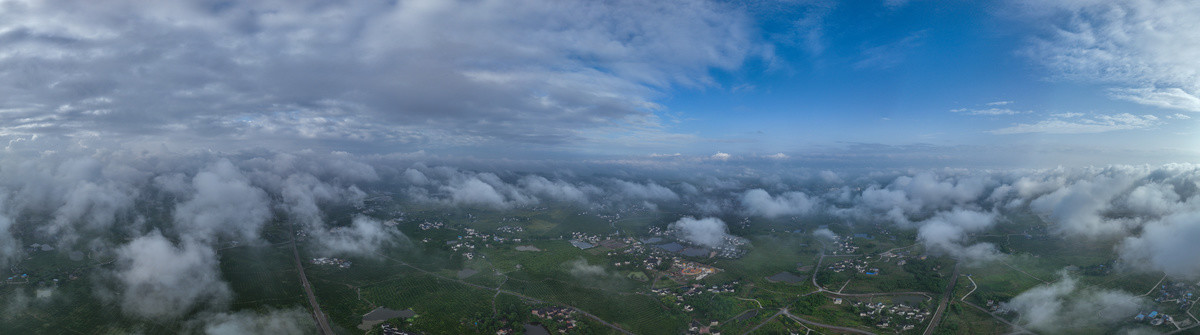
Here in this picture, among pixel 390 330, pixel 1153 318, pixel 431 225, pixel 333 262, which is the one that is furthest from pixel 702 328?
pixel 431 225

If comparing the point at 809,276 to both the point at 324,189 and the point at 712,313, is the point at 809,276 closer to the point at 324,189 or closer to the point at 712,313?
the point at 712,313

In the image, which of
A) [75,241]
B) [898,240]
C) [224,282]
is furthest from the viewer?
[898,240]

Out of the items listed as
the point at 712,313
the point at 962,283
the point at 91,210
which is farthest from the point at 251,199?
the point at 962,283

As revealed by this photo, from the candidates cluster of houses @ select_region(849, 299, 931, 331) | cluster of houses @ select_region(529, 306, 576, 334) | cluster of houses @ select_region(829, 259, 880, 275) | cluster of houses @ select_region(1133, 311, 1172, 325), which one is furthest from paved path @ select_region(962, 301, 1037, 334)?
cluster of houses @ select_region(529, 306, 576, 334)

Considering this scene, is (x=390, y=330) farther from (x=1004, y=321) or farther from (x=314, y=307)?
(x=1004, y=321)

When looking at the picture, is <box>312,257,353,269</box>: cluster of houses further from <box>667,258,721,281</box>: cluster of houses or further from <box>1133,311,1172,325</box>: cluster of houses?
<box>1133,311,1172,325</box>: cluster of houses

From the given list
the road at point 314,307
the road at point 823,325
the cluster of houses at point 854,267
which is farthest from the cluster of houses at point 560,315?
the cluster of houses at point 854,267
